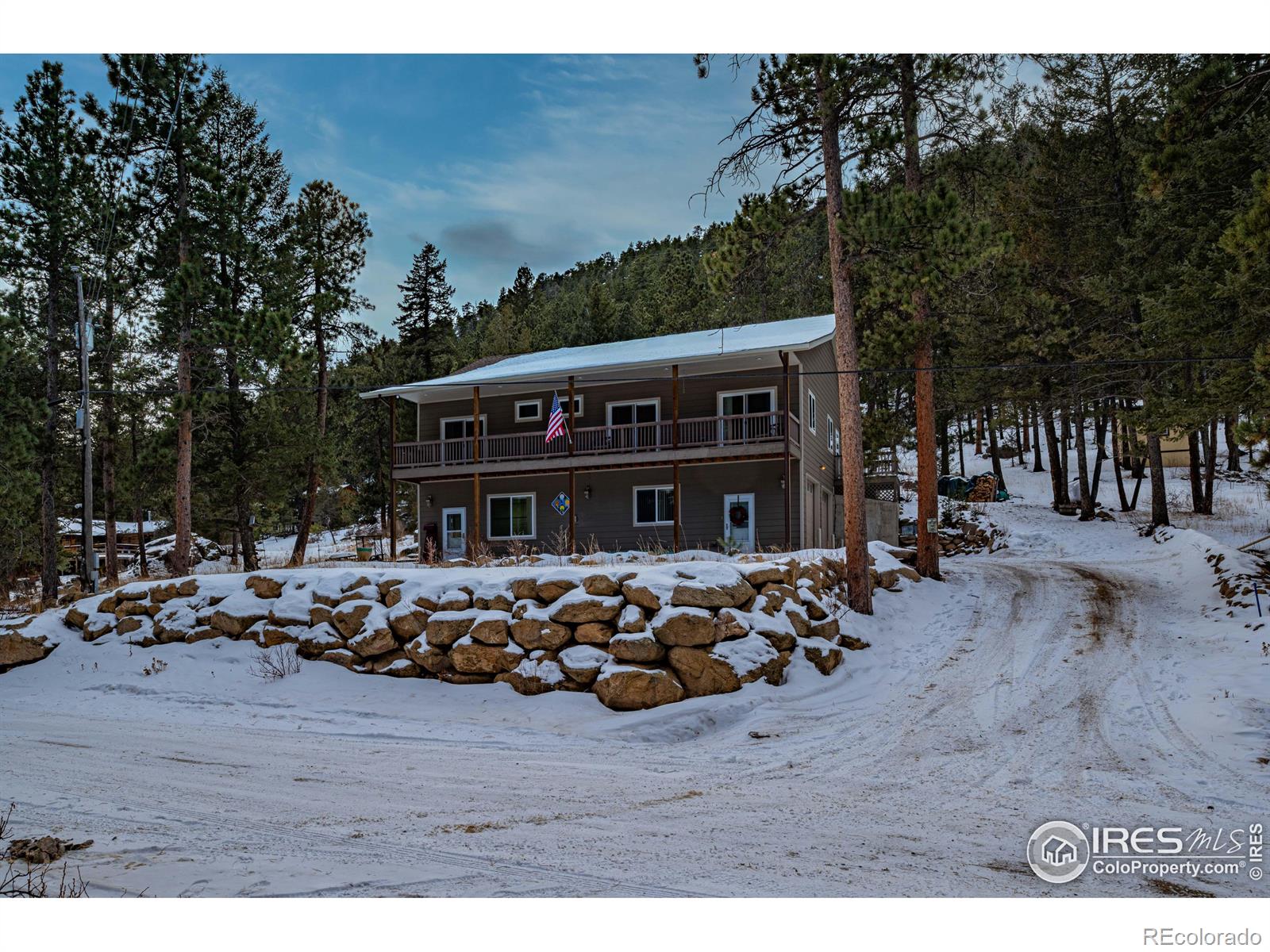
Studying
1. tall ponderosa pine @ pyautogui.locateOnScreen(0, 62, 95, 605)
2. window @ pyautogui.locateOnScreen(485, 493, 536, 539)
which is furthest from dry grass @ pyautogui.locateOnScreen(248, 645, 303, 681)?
window @ pyautogui.locateOnScreen(485, 493, 536, 539)

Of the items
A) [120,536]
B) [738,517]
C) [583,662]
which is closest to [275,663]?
[583,662]

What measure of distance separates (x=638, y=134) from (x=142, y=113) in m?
14.4

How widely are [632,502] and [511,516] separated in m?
3.79

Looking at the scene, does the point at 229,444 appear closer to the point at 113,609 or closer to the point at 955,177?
the point at 113,609

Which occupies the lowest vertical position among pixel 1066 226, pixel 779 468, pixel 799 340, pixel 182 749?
pixel 182 749

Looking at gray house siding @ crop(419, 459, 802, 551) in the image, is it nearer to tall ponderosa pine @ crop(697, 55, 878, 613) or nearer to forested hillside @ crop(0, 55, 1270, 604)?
forested hillside @ crop(0, 55, 1270, 604)

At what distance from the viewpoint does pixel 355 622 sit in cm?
1017

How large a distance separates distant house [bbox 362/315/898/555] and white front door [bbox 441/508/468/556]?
0.04m

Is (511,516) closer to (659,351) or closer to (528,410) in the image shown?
(528,410)

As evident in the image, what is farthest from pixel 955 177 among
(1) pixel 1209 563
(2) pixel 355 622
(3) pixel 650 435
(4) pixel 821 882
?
(4) pixel 821 882

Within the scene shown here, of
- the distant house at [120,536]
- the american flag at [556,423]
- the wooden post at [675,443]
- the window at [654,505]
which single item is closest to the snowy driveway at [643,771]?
the wooden post at [675,443]

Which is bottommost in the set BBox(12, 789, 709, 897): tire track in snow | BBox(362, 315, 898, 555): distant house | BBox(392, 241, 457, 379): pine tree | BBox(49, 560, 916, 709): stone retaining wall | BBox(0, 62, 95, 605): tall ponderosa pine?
BBox(12, 789, 709, 897): tire track in snow

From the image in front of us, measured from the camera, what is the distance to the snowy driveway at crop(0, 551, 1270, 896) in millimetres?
4336

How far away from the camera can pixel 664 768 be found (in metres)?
6.75
